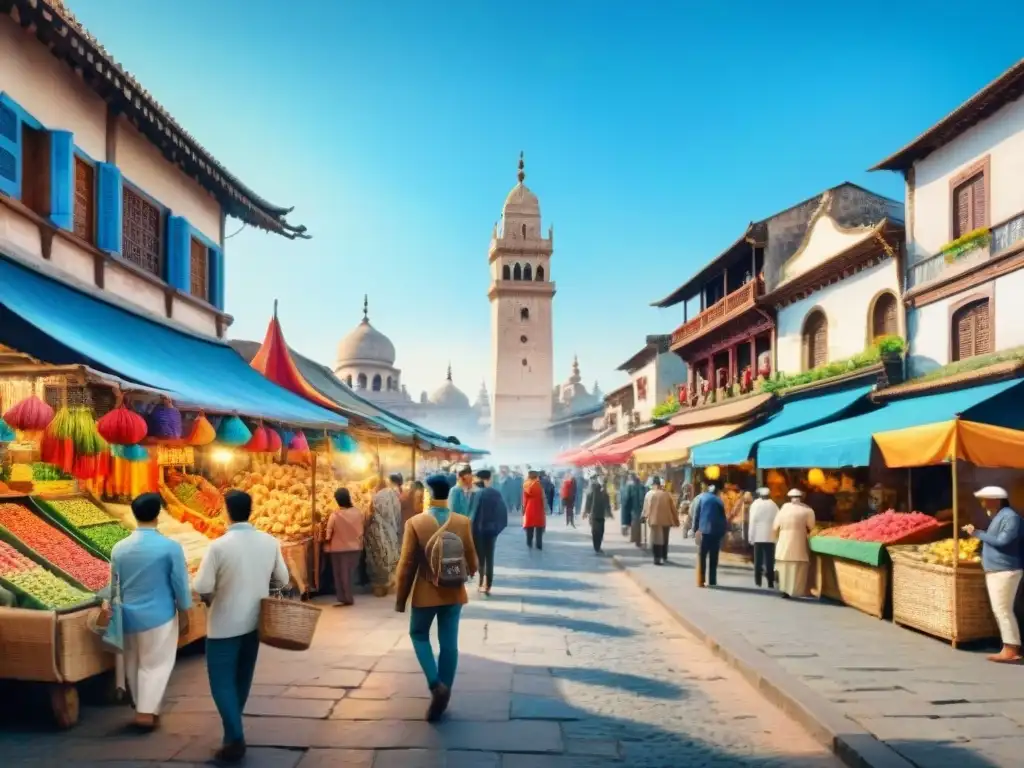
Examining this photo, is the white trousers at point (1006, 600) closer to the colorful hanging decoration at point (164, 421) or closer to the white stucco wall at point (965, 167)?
the white stucco wall at point (965, 167)

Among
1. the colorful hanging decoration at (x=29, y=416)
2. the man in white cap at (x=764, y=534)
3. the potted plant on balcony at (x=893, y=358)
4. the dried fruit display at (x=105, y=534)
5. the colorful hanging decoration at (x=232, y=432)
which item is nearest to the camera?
the colorful hanging decoration at (x=29, y=416)

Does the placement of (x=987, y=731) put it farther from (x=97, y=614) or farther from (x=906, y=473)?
(x=906, y=473)

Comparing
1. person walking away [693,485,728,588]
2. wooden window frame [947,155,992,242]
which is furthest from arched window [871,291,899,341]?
person walking away [693,485,728,588]

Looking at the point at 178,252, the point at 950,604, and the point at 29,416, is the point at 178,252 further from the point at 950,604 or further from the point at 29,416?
the point at 950,604

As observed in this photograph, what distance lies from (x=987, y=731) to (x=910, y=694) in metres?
0.95

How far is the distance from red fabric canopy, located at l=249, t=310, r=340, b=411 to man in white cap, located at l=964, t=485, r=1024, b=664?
396 inches

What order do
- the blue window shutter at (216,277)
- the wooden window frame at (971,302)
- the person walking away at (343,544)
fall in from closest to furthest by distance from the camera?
the person walking away at (343,544)
the wooden window frame at (971,302)
the blue window shutter at (216,277)

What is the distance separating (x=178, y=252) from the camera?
12.3 metres

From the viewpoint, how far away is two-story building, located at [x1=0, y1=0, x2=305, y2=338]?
833 centimetres

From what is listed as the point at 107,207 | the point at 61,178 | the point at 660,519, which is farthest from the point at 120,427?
the point at 660,519

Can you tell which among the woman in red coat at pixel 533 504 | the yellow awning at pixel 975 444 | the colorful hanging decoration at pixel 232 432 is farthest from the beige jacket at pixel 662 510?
the colorful hanging decoration at pixel 232 432

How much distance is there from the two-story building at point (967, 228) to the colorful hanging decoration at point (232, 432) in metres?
11.4

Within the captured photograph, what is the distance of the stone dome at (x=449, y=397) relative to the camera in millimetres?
80750

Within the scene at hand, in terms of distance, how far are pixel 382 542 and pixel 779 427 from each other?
26.3 feet
